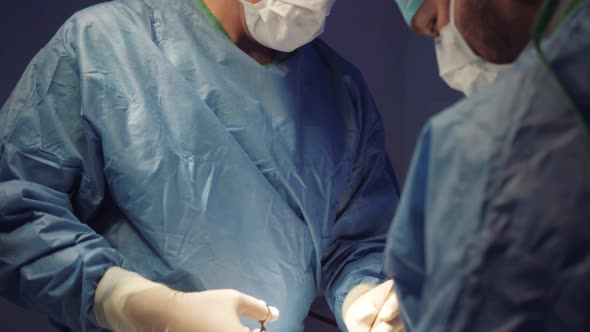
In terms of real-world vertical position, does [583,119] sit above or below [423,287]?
above

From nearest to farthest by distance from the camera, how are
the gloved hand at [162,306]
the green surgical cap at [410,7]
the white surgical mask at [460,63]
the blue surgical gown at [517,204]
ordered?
the blue surgical gown at [517,204], the white surgical mask at [460,63], the green surgical cap at [410,7], the gloved hand at [162,306]

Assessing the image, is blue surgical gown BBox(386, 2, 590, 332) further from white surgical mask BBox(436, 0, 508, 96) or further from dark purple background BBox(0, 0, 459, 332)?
dark purple background BBox(0, 0, 459, 332)

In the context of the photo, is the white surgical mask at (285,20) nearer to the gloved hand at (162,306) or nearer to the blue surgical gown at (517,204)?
the gloved hand at (162,306)

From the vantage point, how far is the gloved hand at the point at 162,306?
49.0 inches

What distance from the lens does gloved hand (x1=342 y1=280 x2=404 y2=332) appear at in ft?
4.59

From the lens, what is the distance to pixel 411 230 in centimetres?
73

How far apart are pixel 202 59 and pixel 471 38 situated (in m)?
0.74

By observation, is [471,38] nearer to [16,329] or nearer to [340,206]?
[340,206]

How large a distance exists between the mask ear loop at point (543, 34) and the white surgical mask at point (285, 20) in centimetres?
82

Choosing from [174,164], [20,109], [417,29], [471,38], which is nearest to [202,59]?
[174,164]

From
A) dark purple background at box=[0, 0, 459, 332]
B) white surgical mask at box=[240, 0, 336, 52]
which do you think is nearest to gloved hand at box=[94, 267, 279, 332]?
white surgical mask at box=[240, 0, 336, 52]

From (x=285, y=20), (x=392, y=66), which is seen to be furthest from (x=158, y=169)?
(x=392, y=66)

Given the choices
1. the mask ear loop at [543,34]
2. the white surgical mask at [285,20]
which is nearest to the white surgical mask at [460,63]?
the mask ear loop at [543,34]

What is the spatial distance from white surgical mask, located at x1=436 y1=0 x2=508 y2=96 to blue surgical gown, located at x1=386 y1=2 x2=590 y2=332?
0.27 m
